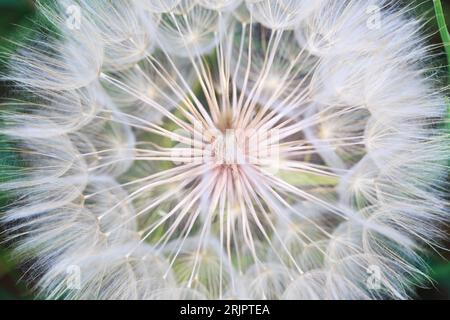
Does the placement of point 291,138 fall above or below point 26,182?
above

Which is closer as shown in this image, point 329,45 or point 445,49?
point 329,45

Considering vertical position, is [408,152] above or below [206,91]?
below

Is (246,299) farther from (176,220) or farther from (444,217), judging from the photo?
(444,217)

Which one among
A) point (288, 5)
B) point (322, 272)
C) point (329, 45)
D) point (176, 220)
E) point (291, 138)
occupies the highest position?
point (288, 5)

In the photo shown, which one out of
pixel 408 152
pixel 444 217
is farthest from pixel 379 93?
pixel 444 217
